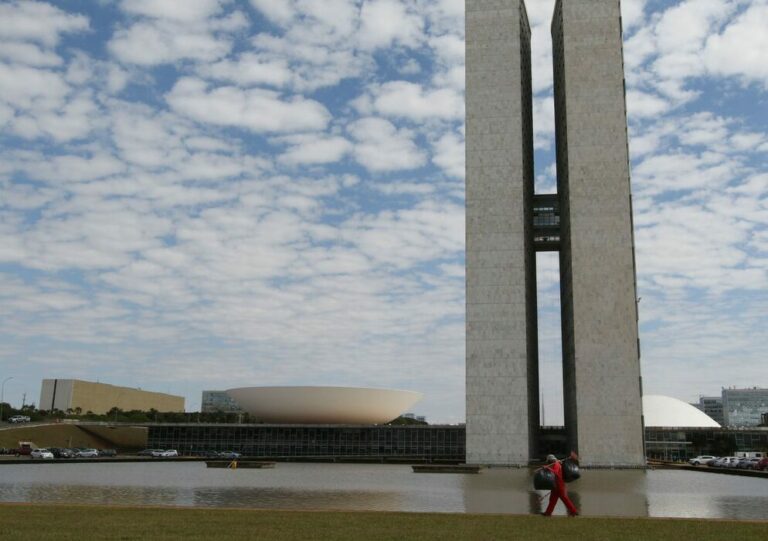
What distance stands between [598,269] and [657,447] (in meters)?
24.3

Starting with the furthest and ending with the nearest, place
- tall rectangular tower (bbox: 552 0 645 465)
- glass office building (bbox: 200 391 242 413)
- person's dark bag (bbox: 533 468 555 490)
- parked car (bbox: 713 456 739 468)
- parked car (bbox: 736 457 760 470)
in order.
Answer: glass office building (bbox: 200 391 242 413) → tall rectangular tower (bbox: 552 0 645 465) → parked car (bbox: 713 456 739 468) → parked car (bbox: 736 457 760 470) → person's dark bag (bbox: 533 468 555 490)

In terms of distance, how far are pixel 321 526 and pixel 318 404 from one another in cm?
5381

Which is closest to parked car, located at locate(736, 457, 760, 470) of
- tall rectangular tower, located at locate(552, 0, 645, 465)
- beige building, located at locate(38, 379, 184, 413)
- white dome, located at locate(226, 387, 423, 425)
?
tall rectangular tower, located at locate(552, 0, 645, 465)

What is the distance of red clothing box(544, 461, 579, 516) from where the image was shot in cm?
1295

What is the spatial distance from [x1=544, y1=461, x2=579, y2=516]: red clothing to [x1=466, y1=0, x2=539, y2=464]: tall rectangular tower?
3674 cm

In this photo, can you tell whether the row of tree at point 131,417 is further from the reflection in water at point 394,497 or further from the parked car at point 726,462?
the reflection in water at point 394,497

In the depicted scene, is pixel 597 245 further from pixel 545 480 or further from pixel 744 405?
pixel 744 405

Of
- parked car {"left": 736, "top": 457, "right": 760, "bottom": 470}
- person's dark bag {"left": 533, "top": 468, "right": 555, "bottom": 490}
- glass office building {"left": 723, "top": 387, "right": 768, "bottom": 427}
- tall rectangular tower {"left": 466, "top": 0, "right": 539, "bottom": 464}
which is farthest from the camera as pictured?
glass office building {"left": 723, "top": 387, "right": 768, "bottom": 427}

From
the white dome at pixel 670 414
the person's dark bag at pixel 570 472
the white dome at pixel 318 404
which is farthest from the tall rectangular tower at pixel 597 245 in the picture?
the person's dark bag at pixel 570 472

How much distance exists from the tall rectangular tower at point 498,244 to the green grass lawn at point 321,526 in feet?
125

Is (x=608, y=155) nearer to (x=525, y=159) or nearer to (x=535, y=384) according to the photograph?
(x=525, y=159)

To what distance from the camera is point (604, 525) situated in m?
11.5

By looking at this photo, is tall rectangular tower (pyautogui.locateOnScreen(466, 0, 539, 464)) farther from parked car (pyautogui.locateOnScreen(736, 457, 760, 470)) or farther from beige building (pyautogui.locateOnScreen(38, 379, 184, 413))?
beige building (pyautogui.locateOnScreen(38, 379, 184, 413))

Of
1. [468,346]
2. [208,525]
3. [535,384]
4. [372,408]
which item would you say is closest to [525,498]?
[208,525]
